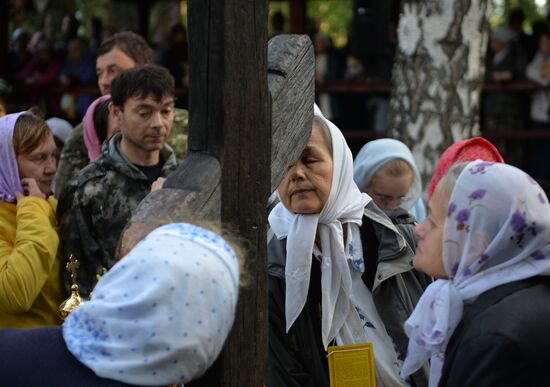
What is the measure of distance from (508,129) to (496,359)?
9.72 meters

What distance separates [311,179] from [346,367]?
690mm

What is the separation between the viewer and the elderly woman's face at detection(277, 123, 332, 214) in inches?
155

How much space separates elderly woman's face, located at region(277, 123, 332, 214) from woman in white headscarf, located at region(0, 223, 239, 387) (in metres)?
1.48

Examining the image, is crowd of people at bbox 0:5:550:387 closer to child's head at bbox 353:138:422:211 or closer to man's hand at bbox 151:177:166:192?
child's head at bbox 353:138:422:211

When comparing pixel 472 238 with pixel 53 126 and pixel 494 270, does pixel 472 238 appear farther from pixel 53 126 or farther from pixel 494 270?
pixel 53 126

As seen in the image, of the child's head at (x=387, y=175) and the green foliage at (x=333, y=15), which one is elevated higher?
the child's head at (x=387, y=175)

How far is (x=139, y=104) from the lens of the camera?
4898mm

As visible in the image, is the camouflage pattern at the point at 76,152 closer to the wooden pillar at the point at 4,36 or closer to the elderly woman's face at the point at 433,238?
the elderly woman's face at the point at 433,238

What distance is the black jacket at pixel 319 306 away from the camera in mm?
3844

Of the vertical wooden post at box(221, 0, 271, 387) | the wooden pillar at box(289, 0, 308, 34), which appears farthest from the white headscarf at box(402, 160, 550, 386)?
the wooden pillar at box(289, 0, 308, 34)

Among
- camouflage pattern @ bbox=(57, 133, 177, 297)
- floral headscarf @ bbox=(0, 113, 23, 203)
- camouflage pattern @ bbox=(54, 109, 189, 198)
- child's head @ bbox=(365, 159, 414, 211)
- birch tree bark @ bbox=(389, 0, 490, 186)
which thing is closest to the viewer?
floral headscarf @ bbox=(0, 113, 23, 203)

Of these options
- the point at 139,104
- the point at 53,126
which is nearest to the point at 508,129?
the point at 53,126

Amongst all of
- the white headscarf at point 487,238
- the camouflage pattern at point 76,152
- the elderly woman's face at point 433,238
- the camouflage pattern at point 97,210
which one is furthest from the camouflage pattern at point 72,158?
the white headscarf at point 487,238

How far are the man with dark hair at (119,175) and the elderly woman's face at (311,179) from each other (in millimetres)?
670
